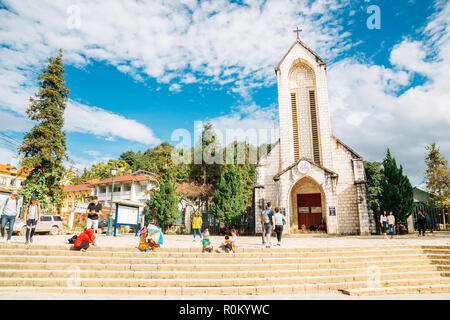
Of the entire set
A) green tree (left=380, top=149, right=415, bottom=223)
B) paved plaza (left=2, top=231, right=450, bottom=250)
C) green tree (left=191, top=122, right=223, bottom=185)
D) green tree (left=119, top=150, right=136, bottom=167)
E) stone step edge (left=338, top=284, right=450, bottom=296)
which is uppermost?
green tree (left=119, top=150, right=136, bottom=167)

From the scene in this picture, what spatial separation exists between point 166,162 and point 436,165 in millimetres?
28745

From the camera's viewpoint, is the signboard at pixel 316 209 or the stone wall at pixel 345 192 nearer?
the stone wall at pixel 345 192

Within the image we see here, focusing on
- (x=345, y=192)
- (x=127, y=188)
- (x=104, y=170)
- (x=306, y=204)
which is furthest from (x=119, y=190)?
(x=345, y=192)

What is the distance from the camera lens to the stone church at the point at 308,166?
19.2m

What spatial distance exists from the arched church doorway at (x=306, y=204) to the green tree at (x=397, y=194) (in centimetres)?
524

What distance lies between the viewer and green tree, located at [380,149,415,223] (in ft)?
66.3

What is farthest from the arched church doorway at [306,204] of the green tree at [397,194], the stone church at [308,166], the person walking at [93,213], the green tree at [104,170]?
the green tree at [104,170]

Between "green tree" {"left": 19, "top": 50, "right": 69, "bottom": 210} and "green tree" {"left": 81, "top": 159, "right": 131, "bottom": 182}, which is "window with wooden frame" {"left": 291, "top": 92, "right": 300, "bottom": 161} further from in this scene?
"green tree" {"left": 81, "top": 159, "right": 131, "bottom": 182}

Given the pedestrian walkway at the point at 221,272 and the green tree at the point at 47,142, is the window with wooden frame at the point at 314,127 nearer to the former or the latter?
the pedestrian walkway at the point at 221,272

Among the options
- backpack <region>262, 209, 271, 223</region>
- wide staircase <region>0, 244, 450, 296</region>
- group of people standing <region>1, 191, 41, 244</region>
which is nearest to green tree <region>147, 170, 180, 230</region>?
group of people standing <region>1, 191, 41, 244</region>

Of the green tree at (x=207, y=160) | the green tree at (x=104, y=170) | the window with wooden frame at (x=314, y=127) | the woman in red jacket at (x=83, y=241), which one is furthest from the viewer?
the green tree at (x=104, y=170)

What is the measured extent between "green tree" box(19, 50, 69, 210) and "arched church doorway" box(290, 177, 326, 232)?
2198 centimetres
